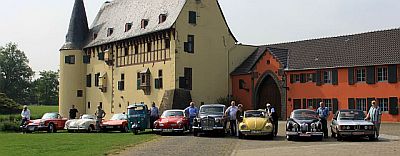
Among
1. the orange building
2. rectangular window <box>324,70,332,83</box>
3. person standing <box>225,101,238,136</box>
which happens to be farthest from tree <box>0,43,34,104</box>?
person standing <box>225,101,238,136</box>

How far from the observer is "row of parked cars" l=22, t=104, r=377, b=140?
931 inches

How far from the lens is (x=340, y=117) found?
968 inches

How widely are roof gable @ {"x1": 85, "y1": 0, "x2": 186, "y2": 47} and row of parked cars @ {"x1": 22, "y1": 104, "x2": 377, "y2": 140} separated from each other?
15711 millimetres

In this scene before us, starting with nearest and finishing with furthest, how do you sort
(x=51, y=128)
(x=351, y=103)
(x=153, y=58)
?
(x=51, y=128), (x=351, y=103), (x=153, y=58)

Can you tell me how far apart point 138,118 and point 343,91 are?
1899cm

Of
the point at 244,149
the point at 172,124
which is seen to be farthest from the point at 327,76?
the point at 244,149

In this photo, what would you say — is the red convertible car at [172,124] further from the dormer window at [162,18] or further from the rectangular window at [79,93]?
the rectangular window at [79,93]

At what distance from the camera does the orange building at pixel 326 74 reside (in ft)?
133

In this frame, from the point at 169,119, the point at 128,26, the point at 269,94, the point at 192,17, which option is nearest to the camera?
the point at 169,119

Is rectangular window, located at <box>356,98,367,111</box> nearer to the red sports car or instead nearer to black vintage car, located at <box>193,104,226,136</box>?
black vintage car, located at <box>193,104,226,136</box>

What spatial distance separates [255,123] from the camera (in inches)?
990

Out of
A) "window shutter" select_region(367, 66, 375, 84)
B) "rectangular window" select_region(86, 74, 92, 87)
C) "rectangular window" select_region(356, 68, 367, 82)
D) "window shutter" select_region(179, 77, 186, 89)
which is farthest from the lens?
"rectangular window" select_region(86, 74, 92, 87)

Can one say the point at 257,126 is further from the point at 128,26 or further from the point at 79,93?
the point at 79,93

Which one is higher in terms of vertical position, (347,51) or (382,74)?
(347,51)
